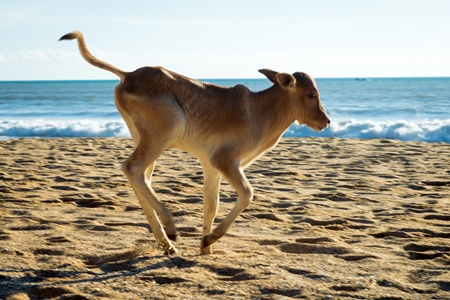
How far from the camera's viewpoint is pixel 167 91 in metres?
5.00

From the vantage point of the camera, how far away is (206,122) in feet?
16.8

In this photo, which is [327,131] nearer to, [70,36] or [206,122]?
[206,122]

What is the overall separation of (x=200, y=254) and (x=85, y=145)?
927 centimetres

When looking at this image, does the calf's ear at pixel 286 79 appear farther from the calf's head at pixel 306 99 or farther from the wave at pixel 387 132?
the wave at pixel 387 132

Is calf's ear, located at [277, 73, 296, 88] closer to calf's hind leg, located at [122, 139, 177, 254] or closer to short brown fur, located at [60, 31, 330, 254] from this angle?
short brown fur, located at [60, 31, 330, 254]

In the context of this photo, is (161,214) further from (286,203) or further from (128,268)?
(286,203)

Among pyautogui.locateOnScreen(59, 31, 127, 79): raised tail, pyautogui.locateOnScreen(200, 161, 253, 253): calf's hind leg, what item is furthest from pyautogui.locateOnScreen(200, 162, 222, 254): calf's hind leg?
pyautogui.locateOnScreen(59, 31, 127, 79): raised tail

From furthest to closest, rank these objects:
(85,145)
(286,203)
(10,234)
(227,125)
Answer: (85,145) < (286,203) < (10,234) < (227,125)

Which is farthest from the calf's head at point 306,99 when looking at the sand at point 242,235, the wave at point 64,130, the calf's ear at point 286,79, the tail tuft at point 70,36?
the wave at point 64,130

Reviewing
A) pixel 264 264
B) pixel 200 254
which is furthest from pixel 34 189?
pixel 264 264

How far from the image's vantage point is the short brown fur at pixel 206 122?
4.88m

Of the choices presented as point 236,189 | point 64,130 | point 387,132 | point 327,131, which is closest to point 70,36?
point 236,189

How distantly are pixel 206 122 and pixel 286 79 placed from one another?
801 millimetres

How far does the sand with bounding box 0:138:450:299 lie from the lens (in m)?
4.38
